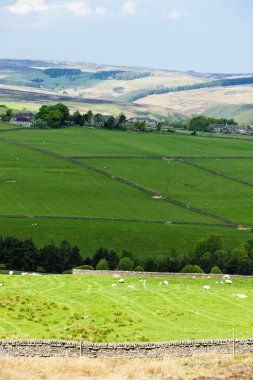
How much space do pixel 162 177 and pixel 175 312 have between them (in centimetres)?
10278

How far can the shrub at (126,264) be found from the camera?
273ft

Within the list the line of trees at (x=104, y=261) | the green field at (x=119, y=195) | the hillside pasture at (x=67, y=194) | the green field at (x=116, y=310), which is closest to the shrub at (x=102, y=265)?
the line of trees at (x=104, y=261)

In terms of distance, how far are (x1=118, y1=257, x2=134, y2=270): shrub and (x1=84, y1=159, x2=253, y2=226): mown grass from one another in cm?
3766

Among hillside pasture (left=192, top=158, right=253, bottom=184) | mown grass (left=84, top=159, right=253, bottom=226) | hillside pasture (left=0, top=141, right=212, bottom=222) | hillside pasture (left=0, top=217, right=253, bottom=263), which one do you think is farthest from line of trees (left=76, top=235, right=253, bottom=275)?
hillside pasture (left=192, top=158, right=253, bottom=184)

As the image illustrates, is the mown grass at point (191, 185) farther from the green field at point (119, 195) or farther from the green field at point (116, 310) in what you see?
the green field at point (116, 310)

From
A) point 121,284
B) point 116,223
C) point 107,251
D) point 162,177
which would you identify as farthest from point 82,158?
point 121,284

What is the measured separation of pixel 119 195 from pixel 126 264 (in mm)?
50135

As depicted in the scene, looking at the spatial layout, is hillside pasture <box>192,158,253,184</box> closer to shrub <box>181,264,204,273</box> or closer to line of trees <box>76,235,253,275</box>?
line of trees <box>76,235,253,275</box>

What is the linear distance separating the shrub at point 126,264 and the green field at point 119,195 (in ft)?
36.1

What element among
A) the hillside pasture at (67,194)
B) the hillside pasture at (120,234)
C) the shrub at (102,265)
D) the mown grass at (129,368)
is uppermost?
the mown grass at (129,368)

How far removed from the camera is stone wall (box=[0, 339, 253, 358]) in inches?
1615

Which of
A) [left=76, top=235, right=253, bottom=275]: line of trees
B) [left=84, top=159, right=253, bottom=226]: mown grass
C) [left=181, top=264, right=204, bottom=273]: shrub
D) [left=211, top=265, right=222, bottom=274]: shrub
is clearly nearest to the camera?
[left=211, top=265, right=222, bottom=274]: shrub

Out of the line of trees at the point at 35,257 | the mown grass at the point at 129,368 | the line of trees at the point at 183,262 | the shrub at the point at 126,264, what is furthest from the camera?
the line of trees at the point at 35,257

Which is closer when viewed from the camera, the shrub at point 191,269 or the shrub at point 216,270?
the shrub at point 216,270
